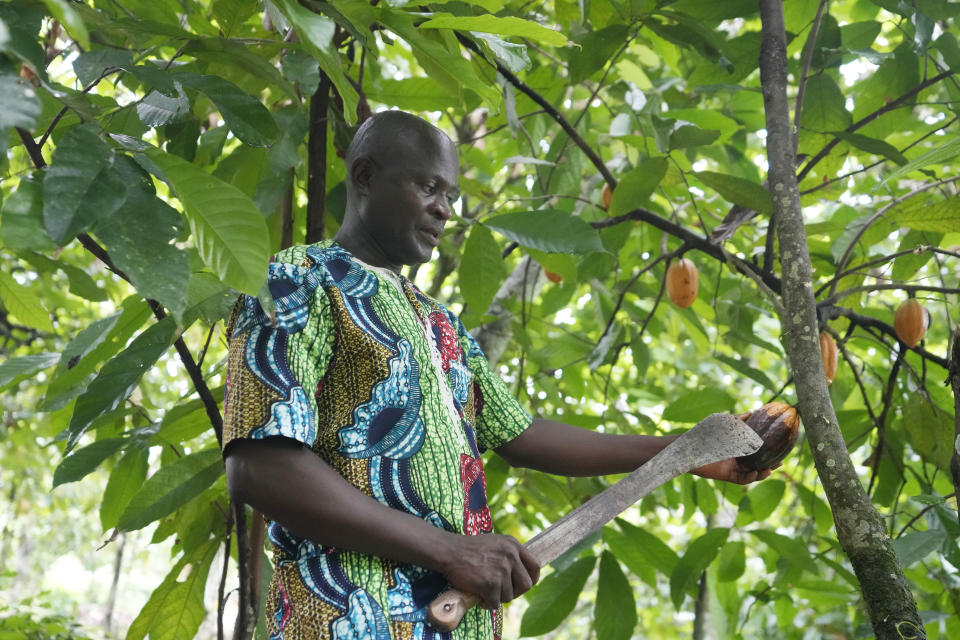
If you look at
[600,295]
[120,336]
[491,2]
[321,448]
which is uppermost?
[600,295]

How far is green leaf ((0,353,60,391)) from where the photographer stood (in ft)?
4.68

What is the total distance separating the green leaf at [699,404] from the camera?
6.48 feet

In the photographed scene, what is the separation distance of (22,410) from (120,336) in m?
3.17

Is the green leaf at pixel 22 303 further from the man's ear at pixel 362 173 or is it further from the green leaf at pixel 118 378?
the man's ear at pixel 362 173

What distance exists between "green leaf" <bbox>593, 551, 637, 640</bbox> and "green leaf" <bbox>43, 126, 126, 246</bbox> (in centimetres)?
136

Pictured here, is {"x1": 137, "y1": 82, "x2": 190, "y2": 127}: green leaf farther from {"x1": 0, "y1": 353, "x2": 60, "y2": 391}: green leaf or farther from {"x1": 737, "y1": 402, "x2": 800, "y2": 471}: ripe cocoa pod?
{"x1": 737, "y1": 402, "x2": 800, "y2": 471}: ripe cocoa pod

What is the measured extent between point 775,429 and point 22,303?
145 cm

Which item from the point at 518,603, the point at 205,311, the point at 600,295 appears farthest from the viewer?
the point at 518,603

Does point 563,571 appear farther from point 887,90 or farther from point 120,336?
point 887,90

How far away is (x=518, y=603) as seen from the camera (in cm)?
1008

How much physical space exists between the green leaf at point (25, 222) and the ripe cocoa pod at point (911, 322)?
152cm

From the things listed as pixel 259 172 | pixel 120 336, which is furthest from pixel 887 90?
pixel 120 336

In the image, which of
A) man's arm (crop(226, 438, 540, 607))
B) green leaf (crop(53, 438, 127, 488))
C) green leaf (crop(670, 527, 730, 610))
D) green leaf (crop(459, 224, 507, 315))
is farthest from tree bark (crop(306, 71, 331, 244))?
green leaf (crop(670, 527, 730, 610))

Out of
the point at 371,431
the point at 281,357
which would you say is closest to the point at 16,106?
the point at 281,357
